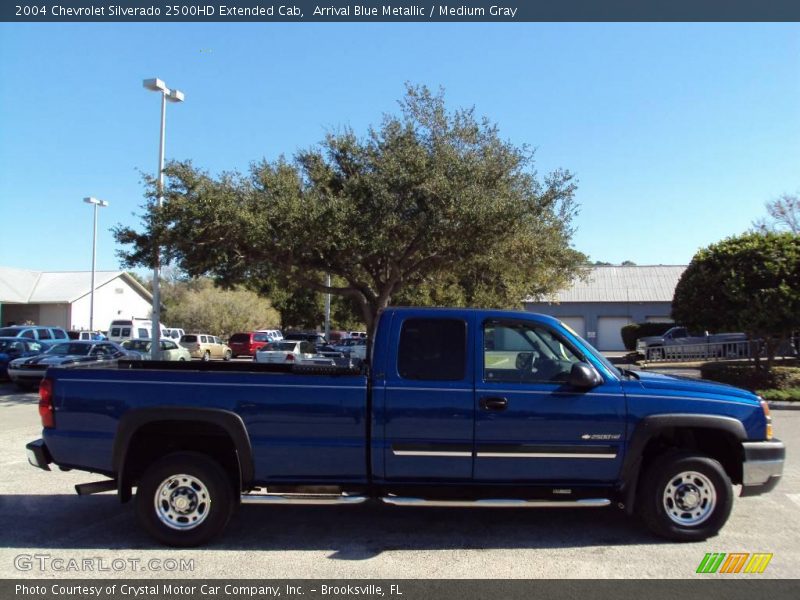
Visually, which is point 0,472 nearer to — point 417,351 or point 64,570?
point 64,570

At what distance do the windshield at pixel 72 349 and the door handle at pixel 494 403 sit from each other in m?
17.8

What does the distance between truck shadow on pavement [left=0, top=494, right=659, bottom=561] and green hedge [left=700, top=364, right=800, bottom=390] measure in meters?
12.3

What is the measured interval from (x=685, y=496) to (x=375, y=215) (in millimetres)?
11250

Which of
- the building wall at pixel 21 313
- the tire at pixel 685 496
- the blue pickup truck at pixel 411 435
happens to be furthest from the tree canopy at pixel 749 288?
the building wall at pixel 21 313

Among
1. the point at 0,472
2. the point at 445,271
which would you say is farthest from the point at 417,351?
the point at 445,271

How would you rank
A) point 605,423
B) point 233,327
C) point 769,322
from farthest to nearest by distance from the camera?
point 233,327 < point 769,322 < point 605,423

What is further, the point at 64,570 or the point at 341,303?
the point at 341,303

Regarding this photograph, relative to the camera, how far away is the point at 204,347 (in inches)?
1487

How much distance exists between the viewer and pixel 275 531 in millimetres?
5645

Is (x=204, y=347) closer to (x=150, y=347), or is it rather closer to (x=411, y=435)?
(x=150, y=347)

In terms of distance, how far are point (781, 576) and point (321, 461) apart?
3566 millimetres

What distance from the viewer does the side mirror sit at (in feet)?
16.6

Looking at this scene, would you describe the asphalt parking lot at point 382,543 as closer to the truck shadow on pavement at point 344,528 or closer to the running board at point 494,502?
the truck shadow on pavement at point 344,528

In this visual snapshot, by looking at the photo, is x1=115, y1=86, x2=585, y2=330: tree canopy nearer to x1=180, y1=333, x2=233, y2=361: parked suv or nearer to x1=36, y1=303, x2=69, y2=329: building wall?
x1=180, y1=333, x2=233, y2=361: parked suv
